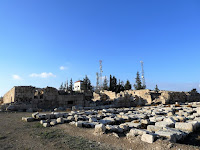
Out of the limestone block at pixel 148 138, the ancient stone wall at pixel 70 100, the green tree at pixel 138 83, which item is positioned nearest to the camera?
the limestone block at pixel 148 138

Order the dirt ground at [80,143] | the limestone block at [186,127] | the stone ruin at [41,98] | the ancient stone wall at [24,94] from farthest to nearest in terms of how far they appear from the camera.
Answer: the ancient stone wall at [24,94] < the stone ruin at [41,98] < the limestone block at [186,127] < the dirt ground at [80,143]

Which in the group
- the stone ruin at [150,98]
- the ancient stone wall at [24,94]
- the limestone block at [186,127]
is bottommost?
the limestone block at [186,127]

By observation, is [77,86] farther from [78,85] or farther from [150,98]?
[150,98]

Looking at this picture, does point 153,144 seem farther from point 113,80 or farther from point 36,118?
point 113,80

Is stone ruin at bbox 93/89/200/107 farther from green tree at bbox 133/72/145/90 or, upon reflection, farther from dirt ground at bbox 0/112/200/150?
green tree at bbox 133/72/145/90

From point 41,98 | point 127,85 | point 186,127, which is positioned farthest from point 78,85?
point 186,127

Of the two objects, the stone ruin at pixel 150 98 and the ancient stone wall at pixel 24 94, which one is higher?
the ancient stone wall at pixel 24 94

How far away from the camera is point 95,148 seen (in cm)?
434

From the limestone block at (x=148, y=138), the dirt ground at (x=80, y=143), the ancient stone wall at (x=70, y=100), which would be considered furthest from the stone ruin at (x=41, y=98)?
the limestone block at (x=148, y=138)

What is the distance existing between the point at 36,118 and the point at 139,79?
5136cm

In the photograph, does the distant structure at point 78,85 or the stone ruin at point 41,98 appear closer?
the stone ruin at point 41,98

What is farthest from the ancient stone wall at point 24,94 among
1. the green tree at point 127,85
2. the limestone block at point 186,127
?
the green tree at point 127,85

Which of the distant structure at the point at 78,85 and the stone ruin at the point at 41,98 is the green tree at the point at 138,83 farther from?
the stone ruin at the point at 41,98

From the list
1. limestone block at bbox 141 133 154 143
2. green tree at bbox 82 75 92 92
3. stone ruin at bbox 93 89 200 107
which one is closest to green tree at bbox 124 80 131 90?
green tree at bbox 82 75 92 92
